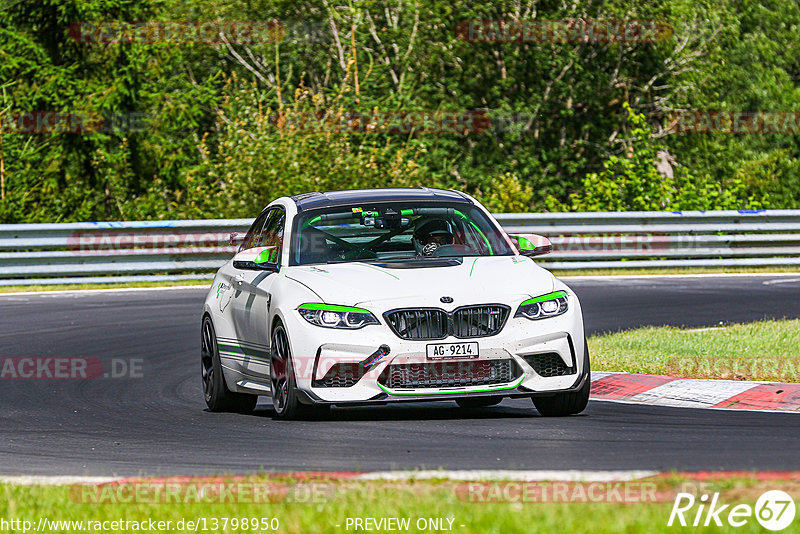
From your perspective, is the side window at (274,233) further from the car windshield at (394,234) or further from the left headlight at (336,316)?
the left headlight at (336,316)

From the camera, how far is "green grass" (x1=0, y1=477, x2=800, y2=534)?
5750 mm

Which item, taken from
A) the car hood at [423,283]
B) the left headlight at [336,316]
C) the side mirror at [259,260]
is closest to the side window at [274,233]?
the side mirror at [259,260]

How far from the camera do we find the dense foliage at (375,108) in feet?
88.9

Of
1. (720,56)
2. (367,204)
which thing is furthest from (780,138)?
(367,204)

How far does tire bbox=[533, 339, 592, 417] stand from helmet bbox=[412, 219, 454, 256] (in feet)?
4.47

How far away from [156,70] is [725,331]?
18754 mm

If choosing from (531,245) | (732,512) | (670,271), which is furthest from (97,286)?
(732,512)

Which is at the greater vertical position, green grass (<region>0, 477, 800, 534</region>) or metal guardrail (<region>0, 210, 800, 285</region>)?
green grass (<region>0, 477, 800, 534</region>)

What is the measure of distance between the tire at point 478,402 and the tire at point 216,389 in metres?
1.64

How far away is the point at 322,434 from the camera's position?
9234mm

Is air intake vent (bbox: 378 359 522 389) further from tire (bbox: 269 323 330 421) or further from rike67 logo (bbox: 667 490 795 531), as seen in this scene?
rike67 logo (bbox: 667 490 795 531)

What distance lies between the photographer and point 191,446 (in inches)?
354

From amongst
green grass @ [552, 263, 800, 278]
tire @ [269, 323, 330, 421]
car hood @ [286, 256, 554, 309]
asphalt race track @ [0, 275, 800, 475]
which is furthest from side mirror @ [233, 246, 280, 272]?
green grass @ [552, 263, 800, 278]

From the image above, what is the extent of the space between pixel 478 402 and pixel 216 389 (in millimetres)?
2025
